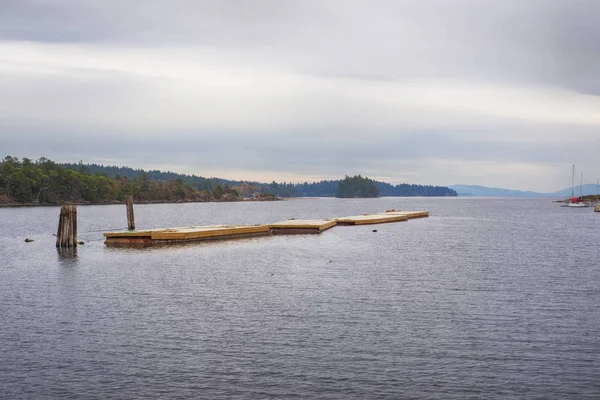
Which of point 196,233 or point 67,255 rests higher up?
point 196,233

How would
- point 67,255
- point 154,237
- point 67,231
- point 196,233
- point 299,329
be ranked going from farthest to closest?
point 196,233 < point 154,237 < point 67,231 < point 67,255 < point 299,329

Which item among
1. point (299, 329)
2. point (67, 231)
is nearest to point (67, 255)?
point (67, 231)

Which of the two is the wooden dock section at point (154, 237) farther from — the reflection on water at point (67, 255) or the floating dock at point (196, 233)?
the reflection on water at point (67, 255)

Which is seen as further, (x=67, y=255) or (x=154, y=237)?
(x=154, y=237)

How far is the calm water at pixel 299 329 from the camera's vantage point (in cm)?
1519

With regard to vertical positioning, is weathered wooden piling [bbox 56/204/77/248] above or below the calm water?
above

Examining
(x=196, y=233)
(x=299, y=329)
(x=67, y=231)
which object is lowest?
(x=299, y=329)

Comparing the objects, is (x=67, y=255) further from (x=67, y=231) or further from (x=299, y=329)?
(x=299, y=329)

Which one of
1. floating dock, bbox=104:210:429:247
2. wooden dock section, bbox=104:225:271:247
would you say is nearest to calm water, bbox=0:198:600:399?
wooden dock section, bbox=104:225:271:247

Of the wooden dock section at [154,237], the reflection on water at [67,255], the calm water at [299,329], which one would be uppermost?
the wooden dock section at [154,237]

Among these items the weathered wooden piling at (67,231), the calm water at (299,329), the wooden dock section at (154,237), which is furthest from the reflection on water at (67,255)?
the wooden dock section at (154,237)

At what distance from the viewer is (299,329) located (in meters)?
20.2

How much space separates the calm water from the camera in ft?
49.8

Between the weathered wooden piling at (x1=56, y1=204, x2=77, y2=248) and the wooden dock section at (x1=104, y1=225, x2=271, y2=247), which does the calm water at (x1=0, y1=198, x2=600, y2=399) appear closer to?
the weathered wooden piling at (x1=56, y1=204, x2=77, y2=248)
